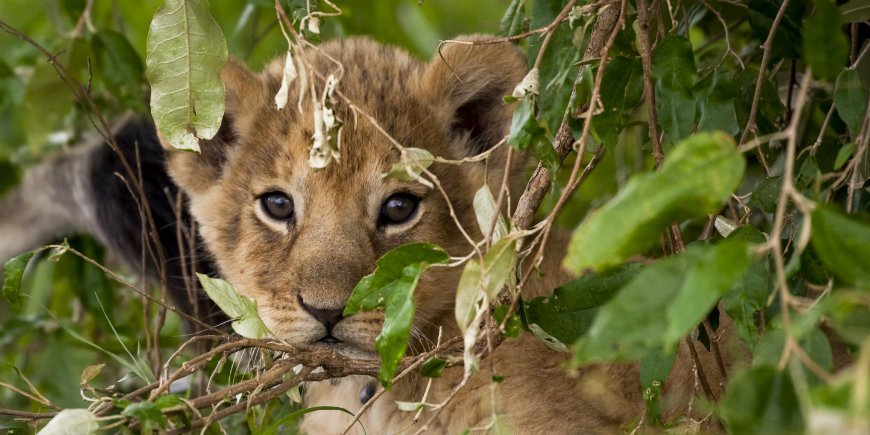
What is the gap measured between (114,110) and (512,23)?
2.12 metres

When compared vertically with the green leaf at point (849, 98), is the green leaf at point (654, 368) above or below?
below

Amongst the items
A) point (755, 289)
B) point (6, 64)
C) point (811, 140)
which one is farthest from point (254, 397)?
point (6, 64)

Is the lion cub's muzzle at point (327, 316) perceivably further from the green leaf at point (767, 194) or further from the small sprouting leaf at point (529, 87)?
the green leaf at point (767, 194)

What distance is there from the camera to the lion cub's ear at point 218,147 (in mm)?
2930

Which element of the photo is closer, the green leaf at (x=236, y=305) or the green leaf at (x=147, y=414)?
the green leaf at (x=147, y=414)

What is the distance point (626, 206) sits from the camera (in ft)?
4.13

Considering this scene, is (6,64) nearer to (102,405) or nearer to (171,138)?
(171,138)

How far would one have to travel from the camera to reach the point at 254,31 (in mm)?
3852

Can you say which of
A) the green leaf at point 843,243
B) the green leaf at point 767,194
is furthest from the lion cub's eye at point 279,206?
the green leaf at point 843,243

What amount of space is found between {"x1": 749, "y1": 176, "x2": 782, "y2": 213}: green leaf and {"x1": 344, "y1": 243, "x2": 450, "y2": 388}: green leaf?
71cm

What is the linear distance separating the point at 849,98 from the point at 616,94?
445mm

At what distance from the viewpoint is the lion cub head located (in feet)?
8.27

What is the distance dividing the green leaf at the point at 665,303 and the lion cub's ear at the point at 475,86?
1348 millimetres

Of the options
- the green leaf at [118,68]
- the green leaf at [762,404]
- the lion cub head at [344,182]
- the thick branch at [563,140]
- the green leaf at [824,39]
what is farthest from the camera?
the green leaf at [118,68]
